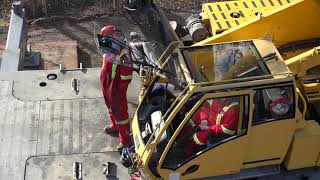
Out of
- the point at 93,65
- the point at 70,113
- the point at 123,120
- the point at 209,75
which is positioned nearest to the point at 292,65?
the point at 209,75

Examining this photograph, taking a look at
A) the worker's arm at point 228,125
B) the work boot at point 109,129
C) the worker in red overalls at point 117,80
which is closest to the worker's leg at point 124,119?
the worker in red overalls at point 117,80

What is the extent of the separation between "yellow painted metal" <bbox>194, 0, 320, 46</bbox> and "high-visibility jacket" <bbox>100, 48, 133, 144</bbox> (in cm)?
127

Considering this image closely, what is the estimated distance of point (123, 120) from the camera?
7.75m

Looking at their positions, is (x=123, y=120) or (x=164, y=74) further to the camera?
(x=123, y=120)

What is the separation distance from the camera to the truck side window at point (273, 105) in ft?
21.8

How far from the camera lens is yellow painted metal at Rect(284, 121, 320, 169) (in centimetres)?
687

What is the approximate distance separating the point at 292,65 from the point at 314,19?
5.09 ft

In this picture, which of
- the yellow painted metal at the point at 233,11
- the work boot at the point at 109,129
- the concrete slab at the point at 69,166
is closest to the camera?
the concrete slab at the point at 69,166

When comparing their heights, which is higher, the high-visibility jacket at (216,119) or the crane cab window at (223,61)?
the crane cab window at (223,61)

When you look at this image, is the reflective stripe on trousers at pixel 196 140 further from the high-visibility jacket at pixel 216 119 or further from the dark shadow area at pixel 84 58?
the dark shadow area at pixel 84 58

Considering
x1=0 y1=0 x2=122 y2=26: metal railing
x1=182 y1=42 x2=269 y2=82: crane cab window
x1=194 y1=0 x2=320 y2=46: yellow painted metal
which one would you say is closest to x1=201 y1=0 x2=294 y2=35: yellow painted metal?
x1=194 y1=0 x2=320 y2=46: yellow painted metal

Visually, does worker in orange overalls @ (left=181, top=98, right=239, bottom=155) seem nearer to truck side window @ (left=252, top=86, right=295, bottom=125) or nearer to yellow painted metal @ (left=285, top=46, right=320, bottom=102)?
truck side window @ (left=252, top=86, right=295, bottom=125)

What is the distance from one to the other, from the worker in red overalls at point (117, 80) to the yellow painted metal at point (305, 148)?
7.47ft

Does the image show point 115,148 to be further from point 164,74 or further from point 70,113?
point 164,74
